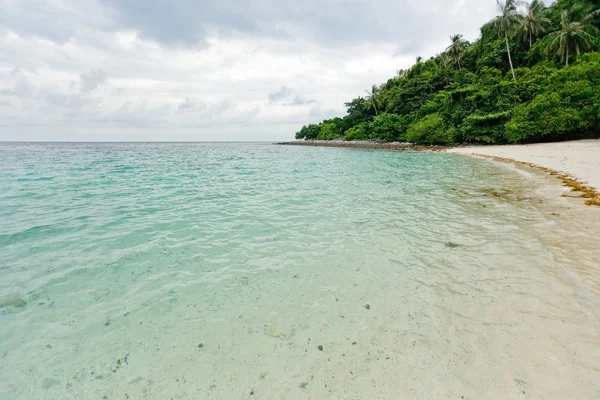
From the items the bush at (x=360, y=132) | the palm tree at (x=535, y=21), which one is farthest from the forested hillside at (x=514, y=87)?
the bush at (x=360, y=132)

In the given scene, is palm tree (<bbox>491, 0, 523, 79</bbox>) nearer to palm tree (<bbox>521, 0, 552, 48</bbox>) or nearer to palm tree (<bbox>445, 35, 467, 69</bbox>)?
palm tree (<bbox>521, 0, 552, 48</bbox>)

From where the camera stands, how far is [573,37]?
132ft

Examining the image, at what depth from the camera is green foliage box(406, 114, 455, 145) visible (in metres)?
45.7

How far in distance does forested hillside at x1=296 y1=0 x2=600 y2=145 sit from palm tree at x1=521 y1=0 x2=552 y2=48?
0.07 meters

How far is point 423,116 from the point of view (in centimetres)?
5344

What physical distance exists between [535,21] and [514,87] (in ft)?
70.9

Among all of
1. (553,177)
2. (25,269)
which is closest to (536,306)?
(25,269)

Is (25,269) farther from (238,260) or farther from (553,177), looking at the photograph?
(553,177)

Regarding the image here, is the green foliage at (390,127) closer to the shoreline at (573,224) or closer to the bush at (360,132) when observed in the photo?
the bush at (360,132)

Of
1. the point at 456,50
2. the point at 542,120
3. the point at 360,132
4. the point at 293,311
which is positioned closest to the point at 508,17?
the point at 456,50

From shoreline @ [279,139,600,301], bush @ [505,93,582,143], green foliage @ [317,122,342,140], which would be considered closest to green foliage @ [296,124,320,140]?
green foliage @ [317,122,342,140]

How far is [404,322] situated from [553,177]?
1674cm

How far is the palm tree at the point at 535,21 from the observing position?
48281 millimetres

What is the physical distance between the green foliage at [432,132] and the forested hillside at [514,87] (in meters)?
0.16
